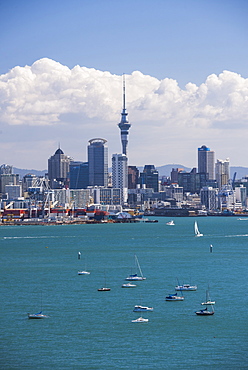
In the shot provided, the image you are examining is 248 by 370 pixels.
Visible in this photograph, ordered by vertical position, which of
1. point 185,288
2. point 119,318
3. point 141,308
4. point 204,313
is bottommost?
point 119,318

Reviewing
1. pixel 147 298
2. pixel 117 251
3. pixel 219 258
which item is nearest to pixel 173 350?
pixel 147 298

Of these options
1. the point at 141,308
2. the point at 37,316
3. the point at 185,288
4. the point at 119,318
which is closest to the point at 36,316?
the point at 37,316

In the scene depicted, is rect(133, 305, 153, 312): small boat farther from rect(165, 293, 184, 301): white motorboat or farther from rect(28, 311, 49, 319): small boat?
rect(28, 311, 49, 319): small boat

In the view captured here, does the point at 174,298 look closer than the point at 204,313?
No

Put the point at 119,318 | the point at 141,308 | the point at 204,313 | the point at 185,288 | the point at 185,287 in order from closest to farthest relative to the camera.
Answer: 1. the point at 119,318
2. the point at 204,313
3. the point at 141,308
4. the point at 185,288
5. the point at 185,287

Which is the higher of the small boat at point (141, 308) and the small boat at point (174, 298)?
the small boat at point (174, 298)

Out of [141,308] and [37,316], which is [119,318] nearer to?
[141,308]

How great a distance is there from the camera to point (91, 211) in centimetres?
17325

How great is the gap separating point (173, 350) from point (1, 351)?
659cm

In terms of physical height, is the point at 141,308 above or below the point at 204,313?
above

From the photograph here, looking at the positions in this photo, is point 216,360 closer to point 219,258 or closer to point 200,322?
point 200,322

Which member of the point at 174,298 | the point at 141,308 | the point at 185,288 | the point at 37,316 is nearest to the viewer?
the point at 37,316

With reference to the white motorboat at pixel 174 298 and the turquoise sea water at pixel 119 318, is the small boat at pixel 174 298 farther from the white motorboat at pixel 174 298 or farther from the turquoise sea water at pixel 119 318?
the turquoise sea water at pixel 119 318

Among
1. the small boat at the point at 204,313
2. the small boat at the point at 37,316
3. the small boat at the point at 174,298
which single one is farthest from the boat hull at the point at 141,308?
the small boat at the point at 37,316
